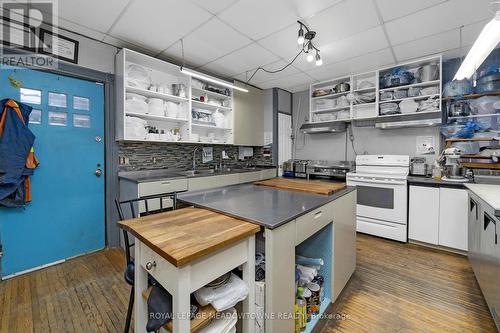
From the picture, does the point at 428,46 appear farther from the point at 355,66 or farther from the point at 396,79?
the point at 355,66

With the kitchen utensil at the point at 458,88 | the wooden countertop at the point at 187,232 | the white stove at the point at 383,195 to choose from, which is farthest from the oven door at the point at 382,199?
the wooden countertop at the point at 187,232

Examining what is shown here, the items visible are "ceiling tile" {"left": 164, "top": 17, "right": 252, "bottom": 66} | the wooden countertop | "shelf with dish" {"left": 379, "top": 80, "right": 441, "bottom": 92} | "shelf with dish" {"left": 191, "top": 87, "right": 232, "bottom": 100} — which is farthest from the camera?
"shelf with dish" {"left": 191, "top": 87, "right": 232, "bottom": 100}

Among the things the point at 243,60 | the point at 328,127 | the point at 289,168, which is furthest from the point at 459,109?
the point at 243,60

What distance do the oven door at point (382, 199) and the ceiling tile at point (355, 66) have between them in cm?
168

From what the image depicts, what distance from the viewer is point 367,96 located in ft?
11.8

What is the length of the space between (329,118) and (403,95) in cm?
114

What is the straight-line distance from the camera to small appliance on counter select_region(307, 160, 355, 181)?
3.68 meters

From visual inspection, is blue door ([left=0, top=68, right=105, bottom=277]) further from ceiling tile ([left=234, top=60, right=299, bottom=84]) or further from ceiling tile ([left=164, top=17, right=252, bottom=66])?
ceiling tile ([left=234, top=60, right=299, bottom=84])

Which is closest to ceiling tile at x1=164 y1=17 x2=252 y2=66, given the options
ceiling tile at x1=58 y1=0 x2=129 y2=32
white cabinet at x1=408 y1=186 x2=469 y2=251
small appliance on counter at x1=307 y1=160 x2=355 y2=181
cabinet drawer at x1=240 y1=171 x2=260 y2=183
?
ceiling tile at x1=58 y1=0 x2=129 y2=32

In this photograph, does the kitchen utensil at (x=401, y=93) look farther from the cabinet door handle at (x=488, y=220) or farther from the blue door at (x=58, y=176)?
the blue door at (x=58, y=176)

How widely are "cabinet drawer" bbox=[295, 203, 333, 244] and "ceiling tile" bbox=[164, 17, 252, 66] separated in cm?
208

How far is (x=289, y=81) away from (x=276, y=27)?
1796 millimetres

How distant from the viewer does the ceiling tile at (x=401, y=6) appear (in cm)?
194

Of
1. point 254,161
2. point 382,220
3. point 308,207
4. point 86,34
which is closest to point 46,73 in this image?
point 86,34
